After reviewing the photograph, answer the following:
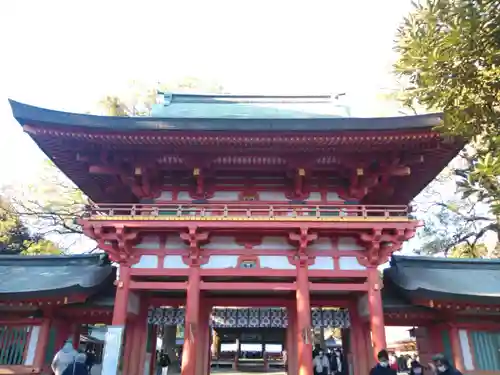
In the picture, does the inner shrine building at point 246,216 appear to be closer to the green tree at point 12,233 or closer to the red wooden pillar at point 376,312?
the red wooden pillar at point 376,312

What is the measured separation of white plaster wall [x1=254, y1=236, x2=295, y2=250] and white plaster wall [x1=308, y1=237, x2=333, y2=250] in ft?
1.85

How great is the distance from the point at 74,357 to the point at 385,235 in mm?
6863

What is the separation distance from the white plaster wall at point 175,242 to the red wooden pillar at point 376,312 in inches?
180

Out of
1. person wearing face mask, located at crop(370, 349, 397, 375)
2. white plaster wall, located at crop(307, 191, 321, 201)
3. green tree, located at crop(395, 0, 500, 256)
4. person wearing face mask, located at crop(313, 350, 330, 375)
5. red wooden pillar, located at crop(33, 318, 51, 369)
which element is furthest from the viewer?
person wearing face mask, located at crop(313, 350, 330, 375)

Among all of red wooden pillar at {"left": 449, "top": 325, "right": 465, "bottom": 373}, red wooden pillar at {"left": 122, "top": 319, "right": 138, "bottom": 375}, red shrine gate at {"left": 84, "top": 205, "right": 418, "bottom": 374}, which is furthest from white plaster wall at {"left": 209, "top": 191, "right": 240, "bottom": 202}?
red wooden pillar at {"left": 449, "top": 325, "right": 465, "bottom": 373}

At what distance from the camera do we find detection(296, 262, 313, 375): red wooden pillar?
859cm

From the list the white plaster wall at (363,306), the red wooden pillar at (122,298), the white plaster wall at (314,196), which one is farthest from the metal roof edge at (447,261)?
the red wooden pillar at (122,298)

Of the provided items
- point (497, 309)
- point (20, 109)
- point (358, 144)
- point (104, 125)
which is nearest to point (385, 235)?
point (358, 144)

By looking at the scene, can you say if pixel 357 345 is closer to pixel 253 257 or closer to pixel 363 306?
pixel 363 306

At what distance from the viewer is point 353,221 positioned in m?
9.12

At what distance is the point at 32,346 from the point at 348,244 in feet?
26.6

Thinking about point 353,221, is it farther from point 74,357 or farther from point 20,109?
point 20,109

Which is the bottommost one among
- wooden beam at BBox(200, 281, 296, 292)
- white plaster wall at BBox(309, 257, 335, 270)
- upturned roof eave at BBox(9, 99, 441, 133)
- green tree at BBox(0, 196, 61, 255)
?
wooden beam at BBox(200, 281, 296, 292)

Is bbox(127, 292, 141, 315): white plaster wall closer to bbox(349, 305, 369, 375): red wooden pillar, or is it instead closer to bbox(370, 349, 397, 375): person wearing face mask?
bbox(349, 305, 369, 375): red wooden pillar
